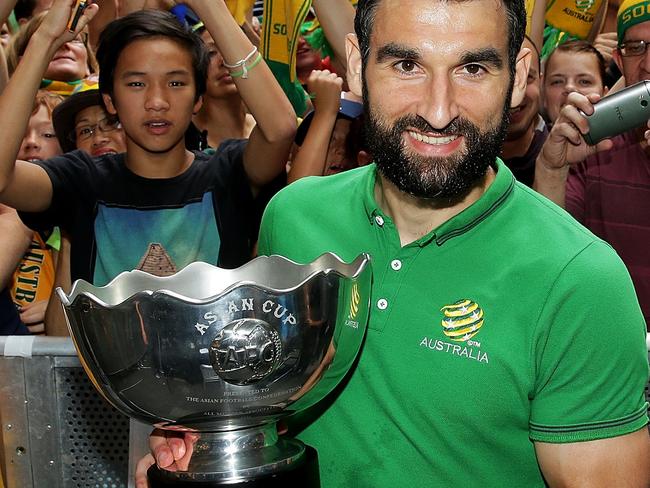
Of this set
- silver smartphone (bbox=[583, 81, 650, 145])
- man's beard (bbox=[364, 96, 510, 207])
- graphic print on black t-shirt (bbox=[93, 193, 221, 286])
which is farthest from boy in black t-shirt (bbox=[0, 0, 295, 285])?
man's beard (bbox=[364, 96, 510, 207])

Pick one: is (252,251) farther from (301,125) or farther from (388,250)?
(388,250)

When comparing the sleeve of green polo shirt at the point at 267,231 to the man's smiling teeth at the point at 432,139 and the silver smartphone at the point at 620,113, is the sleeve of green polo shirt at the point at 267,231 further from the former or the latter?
the silver smartphone at the point at 620,113

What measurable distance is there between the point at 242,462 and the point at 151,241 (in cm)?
147

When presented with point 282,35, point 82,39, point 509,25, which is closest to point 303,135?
point 282,35

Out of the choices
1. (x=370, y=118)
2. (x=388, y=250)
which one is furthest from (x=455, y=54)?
(x=388, y=250)

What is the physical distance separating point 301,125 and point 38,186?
1024 millimetres

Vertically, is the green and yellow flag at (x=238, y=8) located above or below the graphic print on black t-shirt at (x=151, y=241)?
above

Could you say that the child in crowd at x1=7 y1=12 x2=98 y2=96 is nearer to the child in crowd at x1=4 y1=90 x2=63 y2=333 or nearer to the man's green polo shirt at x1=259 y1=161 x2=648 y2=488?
the child in crowd at x1=4 y1=90 x2=63 y2=333

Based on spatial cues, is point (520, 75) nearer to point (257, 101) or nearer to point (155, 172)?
point (257, 101)

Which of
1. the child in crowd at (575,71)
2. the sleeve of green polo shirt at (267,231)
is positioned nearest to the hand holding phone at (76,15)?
the sleeve of green polo shirt at (267,231)

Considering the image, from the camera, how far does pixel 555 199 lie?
113 inches

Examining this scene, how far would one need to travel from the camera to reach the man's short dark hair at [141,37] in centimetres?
294

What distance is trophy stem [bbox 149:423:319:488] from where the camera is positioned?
4.50 ft

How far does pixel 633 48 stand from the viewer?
297cm
